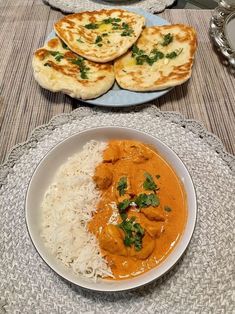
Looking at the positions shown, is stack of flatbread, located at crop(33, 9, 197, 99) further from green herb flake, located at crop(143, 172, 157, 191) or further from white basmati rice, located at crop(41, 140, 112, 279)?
green herb flake, located at crop(143, 172, 157, 191)

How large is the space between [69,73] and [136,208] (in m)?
0.81

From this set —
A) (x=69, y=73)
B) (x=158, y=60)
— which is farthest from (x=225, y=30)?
(x=69, y=73)

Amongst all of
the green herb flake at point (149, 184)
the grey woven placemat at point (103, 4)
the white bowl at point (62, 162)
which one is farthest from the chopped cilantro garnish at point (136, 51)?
the green herb flake at point (149, 184)

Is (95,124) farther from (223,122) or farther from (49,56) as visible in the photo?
(223,122)

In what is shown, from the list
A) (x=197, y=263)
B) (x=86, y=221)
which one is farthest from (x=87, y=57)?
(x=197, y=263)

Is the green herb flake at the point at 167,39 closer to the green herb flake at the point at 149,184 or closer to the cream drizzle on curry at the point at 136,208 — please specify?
the cream drizzle on curry at the point at 136,208

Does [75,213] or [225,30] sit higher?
[225,30]

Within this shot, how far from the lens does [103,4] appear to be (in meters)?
2.14

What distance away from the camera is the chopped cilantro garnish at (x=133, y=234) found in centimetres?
104

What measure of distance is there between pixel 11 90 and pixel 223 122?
107cm

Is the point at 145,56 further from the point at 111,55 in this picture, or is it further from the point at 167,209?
the point at 167,209

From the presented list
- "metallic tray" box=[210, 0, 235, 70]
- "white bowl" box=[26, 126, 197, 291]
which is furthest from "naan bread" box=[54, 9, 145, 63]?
"white bowl" box=[26, 126, 197, 291]

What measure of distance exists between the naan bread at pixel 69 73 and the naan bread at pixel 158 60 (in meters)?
0.09

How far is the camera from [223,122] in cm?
156
